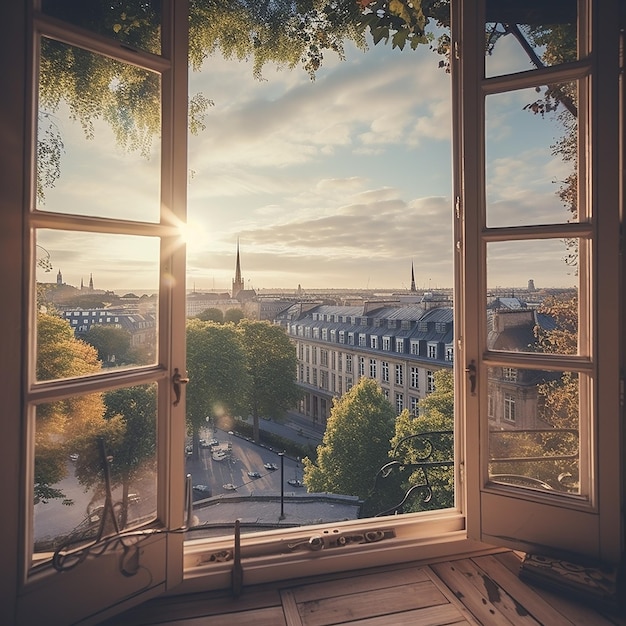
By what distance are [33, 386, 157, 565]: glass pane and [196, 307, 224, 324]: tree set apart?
7572 millimetres

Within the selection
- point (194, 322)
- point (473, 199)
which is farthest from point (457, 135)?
point (194, 322)

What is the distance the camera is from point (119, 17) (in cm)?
101

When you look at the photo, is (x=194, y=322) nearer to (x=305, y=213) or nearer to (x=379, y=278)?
(x=305, y=213)

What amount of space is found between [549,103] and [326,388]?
10.6 meters

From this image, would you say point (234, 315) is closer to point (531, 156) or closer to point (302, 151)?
point (302, 151)

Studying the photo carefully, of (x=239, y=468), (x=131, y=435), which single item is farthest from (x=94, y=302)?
(x=239, y=468)

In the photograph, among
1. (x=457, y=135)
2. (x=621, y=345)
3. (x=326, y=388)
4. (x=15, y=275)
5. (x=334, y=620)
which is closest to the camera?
(x=15, y=275)

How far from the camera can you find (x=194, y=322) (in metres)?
8.27

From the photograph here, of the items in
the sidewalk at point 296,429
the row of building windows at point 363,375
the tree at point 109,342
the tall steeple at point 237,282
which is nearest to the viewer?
the tree at point 109,342

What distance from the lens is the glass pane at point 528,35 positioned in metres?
1.18

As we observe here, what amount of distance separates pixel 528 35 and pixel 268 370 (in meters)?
8.93

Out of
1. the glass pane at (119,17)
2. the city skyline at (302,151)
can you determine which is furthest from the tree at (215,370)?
the glass pane at (119,17)

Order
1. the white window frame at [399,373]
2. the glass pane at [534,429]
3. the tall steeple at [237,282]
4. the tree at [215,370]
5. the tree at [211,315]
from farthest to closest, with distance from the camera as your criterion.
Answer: the white window frame at [399,373]
the tree at [211,315]
the tree at [215,370]
the tall steeple at [237,282]
the glass pane at [534,429]

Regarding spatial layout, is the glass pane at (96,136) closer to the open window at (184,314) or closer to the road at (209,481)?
the open window at (184,314)
